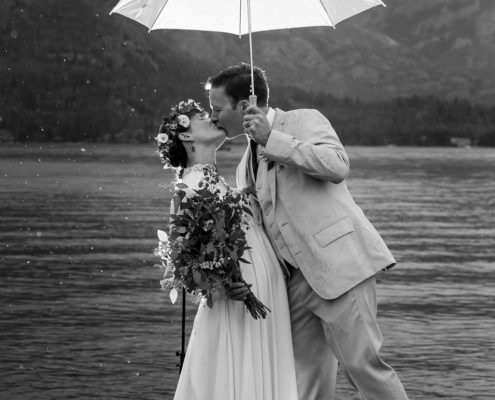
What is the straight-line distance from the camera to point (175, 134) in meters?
5.73

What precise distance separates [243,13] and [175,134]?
86cm

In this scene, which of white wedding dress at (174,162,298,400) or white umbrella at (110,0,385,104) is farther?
white umbrella at (110,0,385,104)

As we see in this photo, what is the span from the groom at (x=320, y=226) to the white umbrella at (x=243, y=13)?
0.52 meters

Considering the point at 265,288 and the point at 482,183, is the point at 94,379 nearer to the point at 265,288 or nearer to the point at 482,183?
the point at 265,288

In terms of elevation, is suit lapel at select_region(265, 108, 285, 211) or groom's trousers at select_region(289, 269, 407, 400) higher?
suit lapel at select_region(265, 108, 285, 211)

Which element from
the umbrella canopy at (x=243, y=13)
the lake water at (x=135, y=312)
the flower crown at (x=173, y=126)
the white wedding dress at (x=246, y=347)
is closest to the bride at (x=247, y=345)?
the white wedding dress at (x=246, y=347)

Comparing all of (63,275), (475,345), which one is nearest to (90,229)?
(63,275)

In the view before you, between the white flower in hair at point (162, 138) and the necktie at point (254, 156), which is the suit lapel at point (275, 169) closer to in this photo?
the necktie at point (254, 156)

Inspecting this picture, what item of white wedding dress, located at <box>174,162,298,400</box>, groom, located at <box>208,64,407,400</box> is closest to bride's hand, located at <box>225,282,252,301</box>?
groom, located at <box>208,64,407,400</box>

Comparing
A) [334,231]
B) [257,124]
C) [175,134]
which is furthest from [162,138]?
[334,231]

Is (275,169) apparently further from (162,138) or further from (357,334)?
(357,334)

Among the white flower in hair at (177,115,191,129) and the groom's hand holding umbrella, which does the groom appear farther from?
the white flower in hair at (177,115,191,129)

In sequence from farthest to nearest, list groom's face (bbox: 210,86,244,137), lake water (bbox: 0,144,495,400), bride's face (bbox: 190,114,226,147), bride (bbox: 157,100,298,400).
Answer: lake water (bbox: 0,144,495,400) → bride's face (bbox: 190,114,226,147) → bride (bbox: 157,100,298,400) → groom's face (bbox: 210,86,244,137)

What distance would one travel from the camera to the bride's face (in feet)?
18.6
